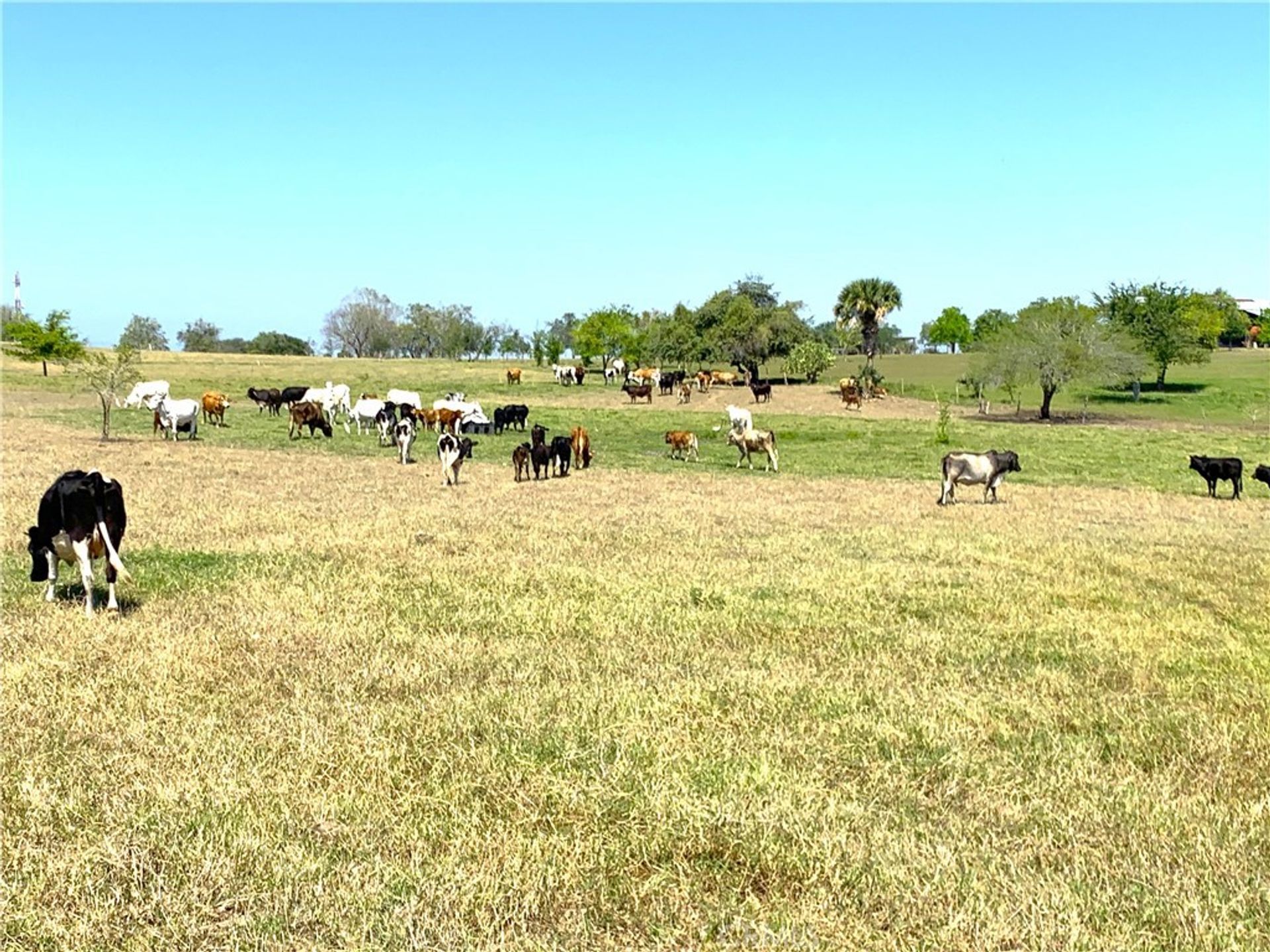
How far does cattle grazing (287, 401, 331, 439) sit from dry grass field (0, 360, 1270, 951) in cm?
2058

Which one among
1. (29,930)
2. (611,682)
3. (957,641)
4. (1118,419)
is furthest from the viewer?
(1118,419)

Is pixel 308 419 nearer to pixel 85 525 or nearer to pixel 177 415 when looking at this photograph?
pixel 177 415

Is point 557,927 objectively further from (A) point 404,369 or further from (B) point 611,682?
(A) point 404,369

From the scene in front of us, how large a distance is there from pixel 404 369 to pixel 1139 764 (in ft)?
272

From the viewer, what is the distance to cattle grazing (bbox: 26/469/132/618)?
8.60 meters

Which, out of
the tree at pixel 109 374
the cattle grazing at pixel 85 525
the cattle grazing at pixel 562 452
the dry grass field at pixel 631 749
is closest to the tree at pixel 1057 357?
the cattle grazing at pixel 562 452

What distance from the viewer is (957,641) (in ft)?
28.5

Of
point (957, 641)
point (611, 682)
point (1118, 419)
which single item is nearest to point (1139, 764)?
point (957, 641)

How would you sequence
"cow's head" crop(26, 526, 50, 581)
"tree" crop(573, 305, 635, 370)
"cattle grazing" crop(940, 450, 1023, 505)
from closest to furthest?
1. "cow's head" crop(26, 526, 50, 581)
2. "cattle grazing" crop(940, 450, 1023, 505)
3. "tree" crop(573, 305, 635, 370)

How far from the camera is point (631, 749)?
19.6 ft

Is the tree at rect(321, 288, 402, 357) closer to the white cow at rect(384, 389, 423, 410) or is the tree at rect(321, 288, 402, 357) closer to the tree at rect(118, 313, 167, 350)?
the tree at rect(118, 313, 167, 350)

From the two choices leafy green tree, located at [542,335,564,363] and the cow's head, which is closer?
the cow's head

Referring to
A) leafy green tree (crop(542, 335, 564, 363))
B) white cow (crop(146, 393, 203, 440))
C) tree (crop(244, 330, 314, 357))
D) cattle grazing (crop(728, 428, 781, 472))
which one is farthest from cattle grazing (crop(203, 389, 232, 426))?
tree (crop(244, 330, 314, 357))

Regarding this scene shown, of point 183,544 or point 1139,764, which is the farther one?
point 183,544
